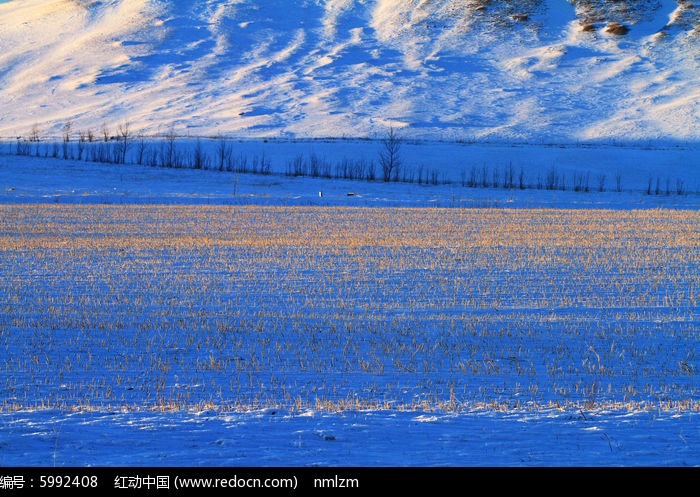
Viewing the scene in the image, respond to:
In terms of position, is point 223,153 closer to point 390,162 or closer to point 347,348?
point 390,162

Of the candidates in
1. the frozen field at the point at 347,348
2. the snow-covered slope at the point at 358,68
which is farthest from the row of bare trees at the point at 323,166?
the frozen field at the point at 347,348

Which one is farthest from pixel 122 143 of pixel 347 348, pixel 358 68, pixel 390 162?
pixel 347 348

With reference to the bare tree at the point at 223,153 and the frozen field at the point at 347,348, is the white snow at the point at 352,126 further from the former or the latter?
the bare tree at the point at 223,153

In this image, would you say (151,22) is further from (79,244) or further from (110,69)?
(79,244)

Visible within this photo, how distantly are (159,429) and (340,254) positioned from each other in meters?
14.5

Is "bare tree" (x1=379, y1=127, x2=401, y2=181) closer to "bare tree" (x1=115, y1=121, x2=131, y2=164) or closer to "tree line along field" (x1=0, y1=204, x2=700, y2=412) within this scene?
"bare tree" (x1=115, y1=121, x2=131, y2=164)

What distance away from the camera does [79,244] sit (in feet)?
75.4

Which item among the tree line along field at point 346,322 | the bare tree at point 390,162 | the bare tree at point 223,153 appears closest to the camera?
the tree line along field at point 346,322

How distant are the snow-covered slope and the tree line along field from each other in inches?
2801

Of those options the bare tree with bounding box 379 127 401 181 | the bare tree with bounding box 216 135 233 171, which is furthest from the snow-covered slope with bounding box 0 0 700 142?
the bare tree with bounding box 379 127 401 181

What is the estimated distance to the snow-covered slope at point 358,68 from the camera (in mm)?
100875

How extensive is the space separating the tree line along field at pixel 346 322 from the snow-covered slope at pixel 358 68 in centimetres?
7114

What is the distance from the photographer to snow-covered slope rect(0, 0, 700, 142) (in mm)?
100875

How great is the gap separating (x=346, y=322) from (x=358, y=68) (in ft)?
375
